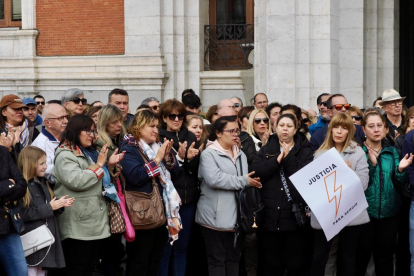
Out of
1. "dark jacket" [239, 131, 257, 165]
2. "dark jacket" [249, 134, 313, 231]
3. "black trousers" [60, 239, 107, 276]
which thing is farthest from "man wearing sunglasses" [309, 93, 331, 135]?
"black trousers" [60, 239, 107, 276]

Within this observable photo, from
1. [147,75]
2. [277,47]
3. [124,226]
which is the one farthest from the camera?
[147,75]

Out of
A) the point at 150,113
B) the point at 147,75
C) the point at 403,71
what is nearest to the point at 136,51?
the point at 147,75

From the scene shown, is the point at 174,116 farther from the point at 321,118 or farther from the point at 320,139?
the point at 321,118

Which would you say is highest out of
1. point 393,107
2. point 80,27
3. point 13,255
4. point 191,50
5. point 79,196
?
point 80,27

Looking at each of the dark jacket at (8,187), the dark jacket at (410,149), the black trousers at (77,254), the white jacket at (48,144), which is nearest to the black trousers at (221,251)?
the black trousers at (77,254)

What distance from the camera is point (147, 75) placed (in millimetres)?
16781

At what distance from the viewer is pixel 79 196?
8.12 metres

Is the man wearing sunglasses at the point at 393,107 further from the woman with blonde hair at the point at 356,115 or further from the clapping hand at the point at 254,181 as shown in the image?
the clapping hand at the point at 254,181

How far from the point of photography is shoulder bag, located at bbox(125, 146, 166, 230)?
27.7 feet

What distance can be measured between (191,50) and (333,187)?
8.94 meters

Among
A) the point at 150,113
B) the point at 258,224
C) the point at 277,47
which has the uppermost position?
the point at 277,47

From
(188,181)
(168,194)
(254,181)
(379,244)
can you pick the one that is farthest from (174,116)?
(379,244)

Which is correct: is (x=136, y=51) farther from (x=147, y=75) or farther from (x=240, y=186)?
(x=240, y=186)

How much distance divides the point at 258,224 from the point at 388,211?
149 cm
